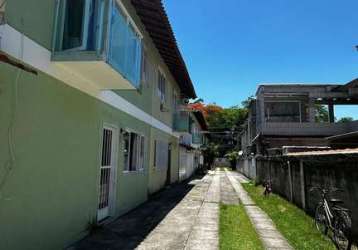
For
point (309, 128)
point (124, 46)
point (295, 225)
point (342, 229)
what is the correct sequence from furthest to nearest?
point (309, 128) → point (295, 225) → point (124, 46) → point (342, 229)

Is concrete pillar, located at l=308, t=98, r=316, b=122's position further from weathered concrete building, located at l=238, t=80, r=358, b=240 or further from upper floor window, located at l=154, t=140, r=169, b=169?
upper floor window, located at l=154, t=140, r=169, b=169

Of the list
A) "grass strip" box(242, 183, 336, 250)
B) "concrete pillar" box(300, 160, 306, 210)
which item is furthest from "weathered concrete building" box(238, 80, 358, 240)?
"grass strip" box(242, 183, 336, 250)

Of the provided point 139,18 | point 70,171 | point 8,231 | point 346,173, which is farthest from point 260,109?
point 8,231

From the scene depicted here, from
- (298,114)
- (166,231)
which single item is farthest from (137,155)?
(298,114)

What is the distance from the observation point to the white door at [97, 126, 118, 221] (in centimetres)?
848

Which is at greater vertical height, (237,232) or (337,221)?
(337,221)

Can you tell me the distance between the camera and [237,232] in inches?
314

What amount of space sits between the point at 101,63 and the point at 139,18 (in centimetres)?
535

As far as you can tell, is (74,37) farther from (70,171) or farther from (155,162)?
(155,162)

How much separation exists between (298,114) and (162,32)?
2024 centimetres

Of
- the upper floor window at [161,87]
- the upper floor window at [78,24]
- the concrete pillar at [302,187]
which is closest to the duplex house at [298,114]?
the upper floor window at [161,87]

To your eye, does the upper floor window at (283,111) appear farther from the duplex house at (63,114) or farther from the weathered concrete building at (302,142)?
the duplex house at (63,114)

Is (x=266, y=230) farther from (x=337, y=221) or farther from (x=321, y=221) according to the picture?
(x=337, y=221)

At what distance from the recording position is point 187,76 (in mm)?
18047
